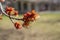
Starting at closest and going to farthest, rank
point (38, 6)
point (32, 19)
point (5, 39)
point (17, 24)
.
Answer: point (32, 19) → point (17, 24) → point (5, 39) → point (38, 6)

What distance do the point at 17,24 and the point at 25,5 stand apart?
32.1m

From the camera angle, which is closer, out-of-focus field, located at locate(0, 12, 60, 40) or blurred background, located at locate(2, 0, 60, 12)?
out-of-focus field, located at locate(0, 12, 60, 40)

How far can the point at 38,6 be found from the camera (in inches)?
1405

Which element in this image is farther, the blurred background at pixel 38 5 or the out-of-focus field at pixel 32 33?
the blurred background at pixel 38 5

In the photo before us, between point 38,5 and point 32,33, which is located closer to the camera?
point 32,33

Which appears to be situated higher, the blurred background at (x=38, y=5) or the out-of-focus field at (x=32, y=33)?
the out-of-focus field at (x=32, y=33)

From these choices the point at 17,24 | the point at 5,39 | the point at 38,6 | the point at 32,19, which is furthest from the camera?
the point at 38,6

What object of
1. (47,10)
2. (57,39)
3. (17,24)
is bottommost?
(47,10)

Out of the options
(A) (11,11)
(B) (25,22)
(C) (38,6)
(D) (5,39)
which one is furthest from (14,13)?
(C) (38,6)

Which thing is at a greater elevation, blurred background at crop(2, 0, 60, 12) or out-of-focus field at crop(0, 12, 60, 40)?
out-of-focus field at crop(0, 12, 60, 40)

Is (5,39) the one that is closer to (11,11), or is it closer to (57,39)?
(57,39)

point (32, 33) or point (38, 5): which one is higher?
point (32, 33)

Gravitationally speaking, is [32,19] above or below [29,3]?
above

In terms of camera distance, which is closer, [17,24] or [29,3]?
[17,24]
